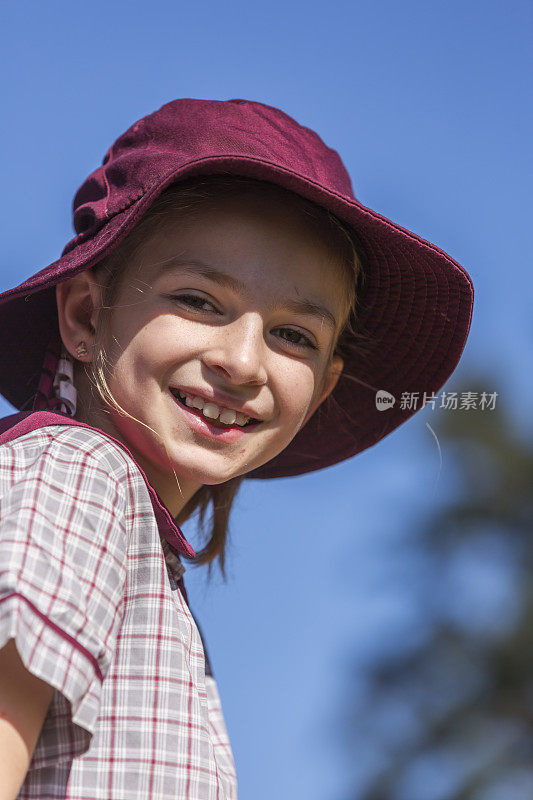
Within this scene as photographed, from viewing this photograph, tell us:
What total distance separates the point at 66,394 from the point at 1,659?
582 millimetres

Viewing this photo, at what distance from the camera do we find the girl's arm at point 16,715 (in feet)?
3.24

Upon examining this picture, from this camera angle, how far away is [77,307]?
5.18 feet

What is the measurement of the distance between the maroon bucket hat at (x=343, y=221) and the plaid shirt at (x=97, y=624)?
355mm

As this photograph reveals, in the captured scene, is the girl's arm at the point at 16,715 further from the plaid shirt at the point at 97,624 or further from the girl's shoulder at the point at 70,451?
the girl's shoulder at the point at 70,451

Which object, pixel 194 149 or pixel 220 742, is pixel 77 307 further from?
pixel 220 742

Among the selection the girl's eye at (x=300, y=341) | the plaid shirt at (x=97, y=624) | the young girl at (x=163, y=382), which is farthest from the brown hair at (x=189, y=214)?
the plaid shirt at (x=97, y=624)

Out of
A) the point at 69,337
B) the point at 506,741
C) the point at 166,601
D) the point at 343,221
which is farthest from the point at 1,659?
the point at 506,741

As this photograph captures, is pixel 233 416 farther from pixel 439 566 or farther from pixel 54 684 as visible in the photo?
pixel 439 566

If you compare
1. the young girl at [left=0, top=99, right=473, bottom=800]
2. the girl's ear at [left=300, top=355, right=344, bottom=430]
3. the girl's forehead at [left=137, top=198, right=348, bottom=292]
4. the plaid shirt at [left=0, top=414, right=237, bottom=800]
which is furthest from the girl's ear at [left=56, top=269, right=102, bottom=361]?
the girl's ear at [left=300, top=355, right=344, bottom=430]

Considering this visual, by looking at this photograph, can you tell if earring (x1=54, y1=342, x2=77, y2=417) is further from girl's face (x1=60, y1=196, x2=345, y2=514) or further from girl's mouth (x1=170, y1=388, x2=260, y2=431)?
girl's mouth (x1=170, y1=388, x2=260, y2=431)

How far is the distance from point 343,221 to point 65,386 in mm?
503

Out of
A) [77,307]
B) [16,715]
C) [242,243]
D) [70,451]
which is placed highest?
[242,243]

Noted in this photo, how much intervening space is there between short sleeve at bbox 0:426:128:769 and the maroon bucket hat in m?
0.38

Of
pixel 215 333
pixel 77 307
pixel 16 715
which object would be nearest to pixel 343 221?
pixel 215 333
